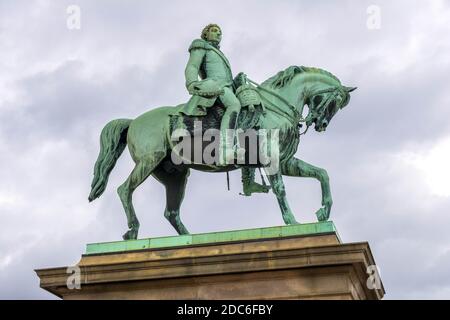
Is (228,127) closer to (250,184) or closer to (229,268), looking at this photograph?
(250,184)

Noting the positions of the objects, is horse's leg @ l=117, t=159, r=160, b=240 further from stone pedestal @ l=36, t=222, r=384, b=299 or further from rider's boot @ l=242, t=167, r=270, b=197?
rider's boot @ l=242, t=167, r=270, b=197

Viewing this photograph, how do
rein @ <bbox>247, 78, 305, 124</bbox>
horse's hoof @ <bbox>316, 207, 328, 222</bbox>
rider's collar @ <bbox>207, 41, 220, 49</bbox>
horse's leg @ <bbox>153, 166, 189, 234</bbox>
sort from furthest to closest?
rider's collar @ <bbox>207, 41, 220, 49</bbox>, horse's leg @ <bbox>153, 166, 189, 234</bbox>, rein @ <bbox>247, 78, 305, 124</bbox>, horse's hoof @ <bbox>316, 207, 328, 222</bbox>

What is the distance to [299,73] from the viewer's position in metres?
18.3

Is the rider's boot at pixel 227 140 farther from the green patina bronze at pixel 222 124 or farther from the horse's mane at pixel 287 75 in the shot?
the horse's mane at pixel 287 75

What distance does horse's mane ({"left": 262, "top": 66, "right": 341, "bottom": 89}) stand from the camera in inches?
719

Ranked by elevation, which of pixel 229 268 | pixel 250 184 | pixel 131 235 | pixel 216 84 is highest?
pixel 216 84

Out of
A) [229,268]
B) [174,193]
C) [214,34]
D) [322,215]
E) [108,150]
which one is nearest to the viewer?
[229,268]

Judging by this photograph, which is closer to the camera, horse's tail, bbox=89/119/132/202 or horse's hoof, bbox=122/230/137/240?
horse's hoof, bbox=122/230/137/240

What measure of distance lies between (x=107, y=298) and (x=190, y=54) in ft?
17.0

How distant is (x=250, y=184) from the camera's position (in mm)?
17844

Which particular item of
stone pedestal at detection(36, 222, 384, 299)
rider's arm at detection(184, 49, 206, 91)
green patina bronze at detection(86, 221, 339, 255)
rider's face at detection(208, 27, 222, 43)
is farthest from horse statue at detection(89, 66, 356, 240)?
rider's face at detection(208, 27, 222, 43)

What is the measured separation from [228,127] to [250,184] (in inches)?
53.3

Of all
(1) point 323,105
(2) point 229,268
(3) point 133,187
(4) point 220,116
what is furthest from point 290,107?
(2) point 229,268
